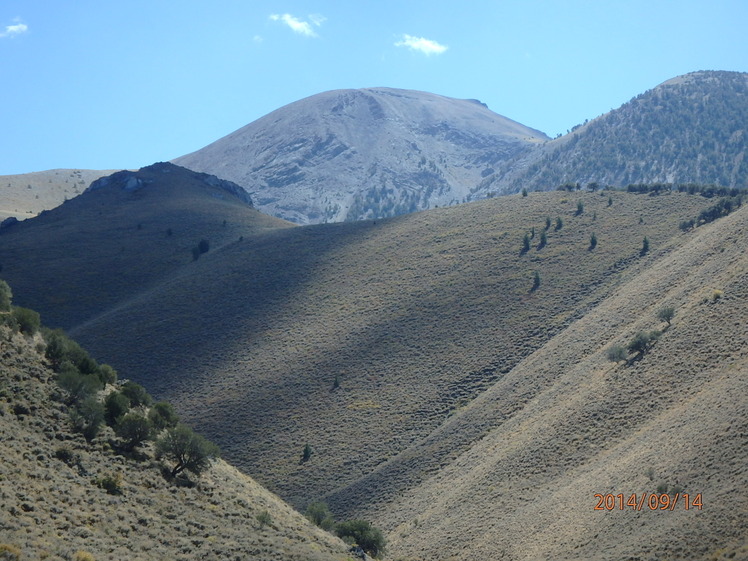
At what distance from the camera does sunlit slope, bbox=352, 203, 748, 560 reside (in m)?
30.2

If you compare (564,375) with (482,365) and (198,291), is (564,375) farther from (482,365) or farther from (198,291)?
(198,291)

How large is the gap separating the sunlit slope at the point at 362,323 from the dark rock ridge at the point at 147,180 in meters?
48.9

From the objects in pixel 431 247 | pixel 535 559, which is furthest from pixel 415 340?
pixel 535 559

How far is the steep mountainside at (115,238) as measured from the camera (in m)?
89.1

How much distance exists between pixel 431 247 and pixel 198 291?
93.1 feet

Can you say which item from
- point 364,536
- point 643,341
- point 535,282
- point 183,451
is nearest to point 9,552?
point 183,451

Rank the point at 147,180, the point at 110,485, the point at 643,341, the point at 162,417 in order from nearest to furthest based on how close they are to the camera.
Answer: the point at 110,485 → the point at 162,417 → the point at 643,341 → the point at 147,180

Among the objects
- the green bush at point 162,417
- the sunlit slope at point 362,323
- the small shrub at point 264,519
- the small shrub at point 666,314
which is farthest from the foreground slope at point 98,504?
the small shrub at point 666,314

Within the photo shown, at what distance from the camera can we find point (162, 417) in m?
34.7

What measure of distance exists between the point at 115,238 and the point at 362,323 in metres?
53.0

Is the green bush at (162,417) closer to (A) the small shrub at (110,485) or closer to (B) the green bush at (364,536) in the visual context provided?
(A) the small shrub at (110,485)

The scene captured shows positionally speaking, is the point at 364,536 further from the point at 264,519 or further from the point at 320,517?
the point at 264,519

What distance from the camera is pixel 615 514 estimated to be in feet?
106

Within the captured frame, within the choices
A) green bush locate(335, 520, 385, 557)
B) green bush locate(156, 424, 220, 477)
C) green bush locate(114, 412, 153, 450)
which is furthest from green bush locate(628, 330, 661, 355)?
green bush locate(114, 412, 153, 450)
